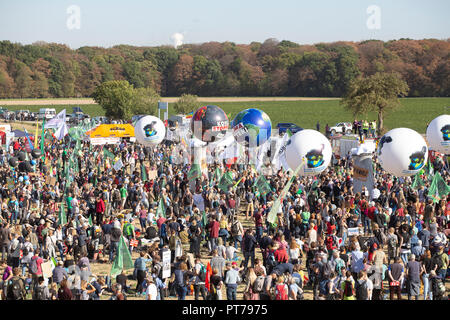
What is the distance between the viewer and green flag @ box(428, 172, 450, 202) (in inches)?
714

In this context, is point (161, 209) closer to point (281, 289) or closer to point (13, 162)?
point (281, 289)

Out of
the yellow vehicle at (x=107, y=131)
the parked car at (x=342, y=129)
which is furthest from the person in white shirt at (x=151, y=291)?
the parked car at (x=342, y=129)

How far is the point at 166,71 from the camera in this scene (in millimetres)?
122875

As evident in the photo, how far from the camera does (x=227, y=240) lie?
1589 cm

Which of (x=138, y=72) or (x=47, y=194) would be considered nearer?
(x=47, y=194)

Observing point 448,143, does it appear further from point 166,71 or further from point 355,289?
point 166,71

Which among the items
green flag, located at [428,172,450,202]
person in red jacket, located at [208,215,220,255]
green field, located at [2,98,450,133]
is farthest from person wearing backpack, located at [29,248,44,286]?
green field, located at [2,98,450,133]

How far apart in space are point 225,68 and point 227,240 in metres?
107

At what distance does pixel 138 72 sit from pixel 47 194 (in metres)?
97.3

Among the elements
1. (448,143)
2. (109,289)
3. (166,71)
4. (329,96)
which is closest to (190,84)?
(166,71)

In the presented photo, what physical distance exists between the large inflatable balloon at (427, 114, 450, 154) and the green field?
35.1m

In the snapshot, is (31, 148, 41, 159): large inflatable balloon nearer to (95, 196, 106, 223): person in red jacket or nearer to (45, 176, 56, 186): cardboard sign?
(45, 176, 56, 186): cardboard sign

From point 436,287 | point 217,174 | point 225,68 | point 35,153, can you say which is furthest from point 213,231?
point 225,68
